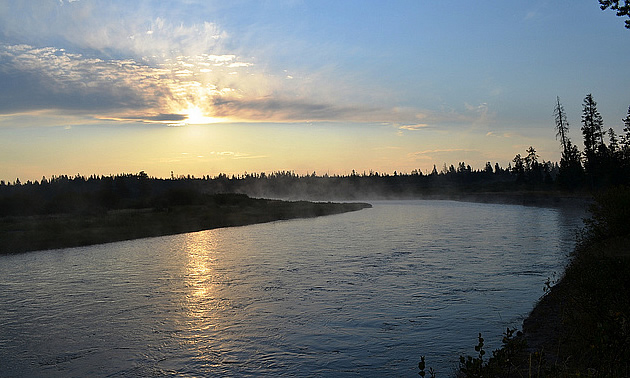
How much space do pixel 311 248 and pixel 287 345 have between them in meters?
19.9

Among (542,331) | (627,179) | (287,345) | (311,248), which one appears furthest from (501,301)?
(627,179)

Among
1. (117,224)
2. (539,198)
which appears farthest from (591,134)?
(117,224)

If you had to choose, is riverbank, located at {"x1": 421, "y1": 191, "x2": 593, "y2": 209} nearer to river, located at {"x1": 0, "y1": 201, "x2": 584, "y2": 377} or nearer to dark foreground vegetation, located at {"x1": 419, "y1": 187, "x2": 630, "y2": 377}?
river, located at {"x1": 0, "y1": 201, "x2": 584, "y2": 377}

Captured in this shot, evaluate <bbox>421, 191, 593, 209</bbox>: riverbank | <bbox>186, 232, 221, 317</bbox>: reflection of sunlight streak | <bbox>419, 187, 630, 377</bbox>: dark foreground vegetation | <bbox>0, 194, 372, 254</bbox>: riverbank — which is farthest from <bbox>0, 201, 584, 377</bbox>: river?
<bbox>421, 191, 593, 209</bbox>: riverbank

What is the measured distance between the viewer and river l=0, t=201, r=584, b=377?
11.8 metres

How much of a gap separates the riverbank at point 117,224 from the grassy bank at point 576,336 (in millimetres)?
35777

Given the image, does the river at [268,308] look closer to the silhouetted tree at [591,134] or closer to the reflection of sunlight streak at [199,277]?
the reflection of sunlight streak at [199,277]

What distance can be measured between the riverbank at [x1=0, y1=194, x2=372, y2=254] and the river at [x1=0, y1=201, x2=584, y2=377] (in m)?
6.89

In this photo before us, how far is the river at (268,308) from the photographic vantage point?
1177 cm

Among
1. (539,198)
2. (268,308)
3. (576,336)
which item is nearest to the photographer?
(576,336)

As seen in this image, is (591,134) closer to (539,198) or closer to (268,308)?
(539,198)

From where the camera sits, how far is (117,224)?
47.8 metres

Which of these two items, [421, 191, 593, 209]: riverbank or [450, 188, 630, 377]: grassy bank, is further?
[421, 191, 593, 209]: riverbank

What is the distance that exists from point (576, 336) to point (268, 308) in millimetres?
9740
